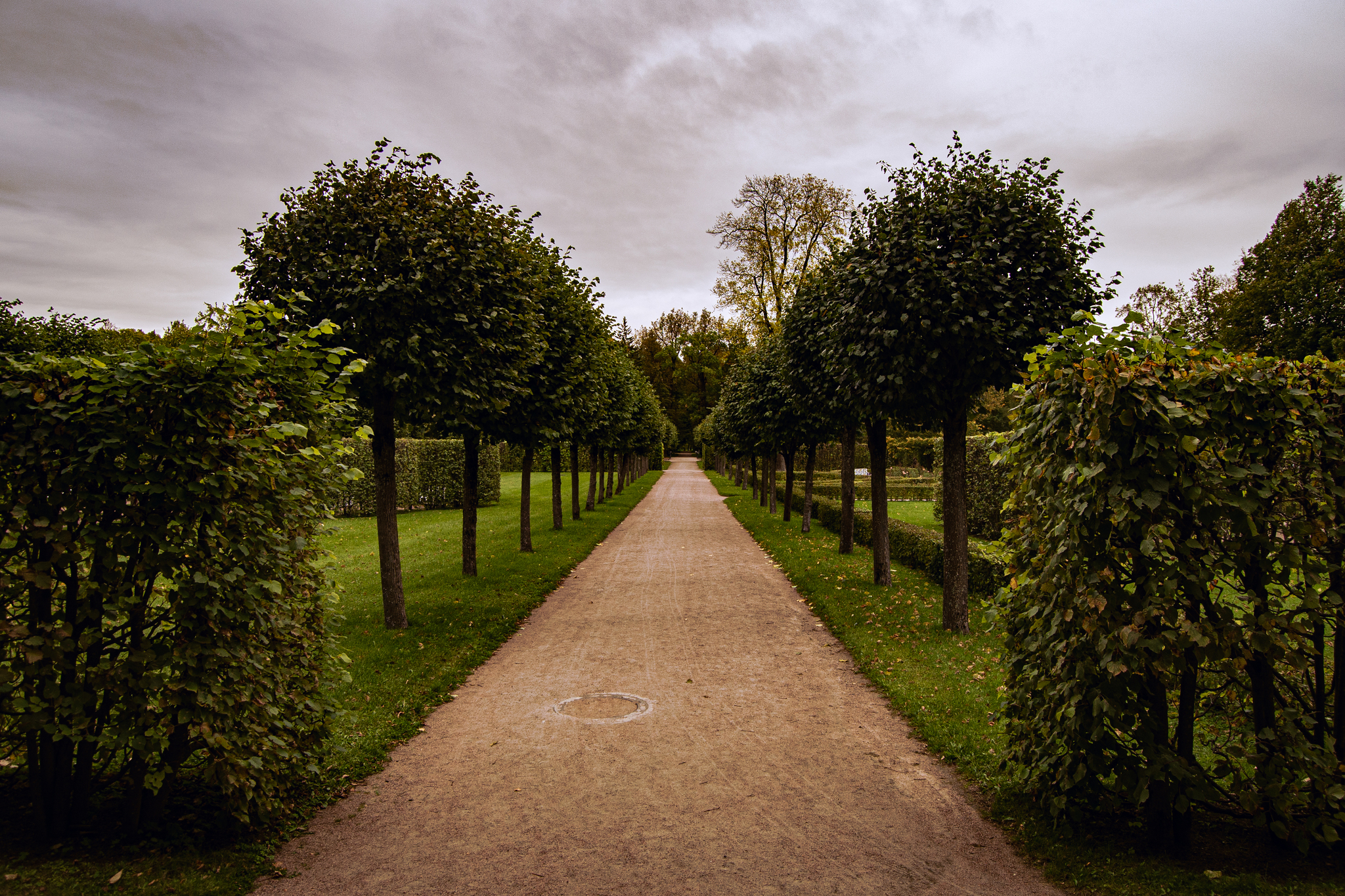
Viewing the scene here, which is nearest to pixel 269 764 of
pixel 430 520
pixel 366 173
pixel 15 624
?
pixel 15 624

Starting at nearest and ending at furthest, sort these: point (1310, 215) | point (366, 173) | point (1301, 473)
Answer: point (1301, 473)
point (366, 173)
point (1310, 215)

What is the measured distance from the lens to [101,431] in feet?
11.0

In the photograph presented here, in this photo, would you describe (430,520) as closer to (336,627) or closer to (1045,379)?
(336,627)

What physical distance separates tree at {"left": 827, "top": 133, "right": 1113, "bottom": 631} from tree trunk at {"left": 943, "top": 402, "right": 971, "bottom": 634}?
2 centimetres

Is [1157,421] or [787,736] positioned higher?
[1157,421]

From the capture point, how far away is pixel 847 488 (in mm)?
14875

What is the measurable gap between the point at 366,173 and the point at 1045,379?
787cm

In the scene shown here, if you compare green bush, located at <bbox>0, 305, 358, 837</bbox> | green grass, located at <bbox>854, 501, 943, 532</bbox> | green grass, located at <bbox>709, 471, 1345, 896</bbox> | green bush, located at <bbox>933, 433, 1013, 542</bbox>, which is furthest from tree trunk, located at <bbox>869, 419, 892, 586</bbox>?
green bush, located at <bbox>0, 305, 358, 837</bbox>

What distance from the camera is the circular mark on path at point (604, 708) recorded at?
612cm

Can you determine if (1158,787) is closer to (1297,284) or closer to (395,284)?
(395,284)

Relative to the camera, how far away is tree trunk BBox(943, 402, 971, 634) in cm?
877

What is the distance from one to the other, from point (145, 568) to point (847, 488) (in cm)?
1303

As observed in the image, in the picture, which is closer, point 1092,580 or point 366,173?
point 1092,580

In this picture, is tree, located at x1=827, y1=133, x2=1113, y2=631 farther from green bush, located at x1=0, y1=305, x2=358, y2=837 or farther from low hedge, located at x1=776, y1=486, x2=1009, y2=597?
green bush, located at x1=0, y1=305, x2=358, y2=837
